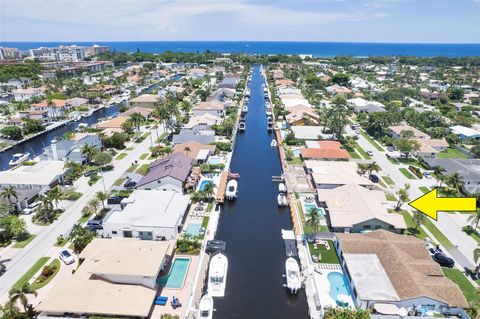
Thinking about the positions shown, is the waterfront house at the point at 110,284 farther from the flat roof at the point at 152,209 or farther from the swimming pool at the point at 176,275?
the flat roof at the point at 152,209

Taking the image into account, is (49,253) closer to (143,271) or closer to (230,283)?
(143,271)

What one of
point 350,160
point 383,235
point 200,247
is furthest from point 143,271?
point 350,160

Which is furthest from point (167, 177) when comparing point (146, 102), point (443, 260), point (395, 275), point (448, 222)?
point (146, 102)

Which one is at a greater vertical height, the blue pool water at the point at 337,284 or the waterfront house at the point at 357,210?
the waterfront house at the point at 357,210

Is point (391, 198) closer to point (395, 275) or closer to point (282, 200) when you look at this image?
point (282, 200)

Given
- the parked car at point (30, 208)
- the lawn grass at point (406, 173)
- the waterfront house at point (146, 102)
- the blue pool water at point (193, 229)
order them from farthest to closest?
the waterfront house at point (146, 102)
the lawn grass at point (406, 173)
the parked car at point (30, 208)
the blue pool water at point (193, 229)

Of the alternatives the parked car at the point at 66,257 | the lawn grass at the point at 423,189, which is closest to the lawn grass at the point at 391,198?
the lawn grass at the point at 423,189

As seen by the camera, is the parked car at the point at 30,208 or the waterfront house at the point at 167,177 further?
the waterfront house at the point at 167,177

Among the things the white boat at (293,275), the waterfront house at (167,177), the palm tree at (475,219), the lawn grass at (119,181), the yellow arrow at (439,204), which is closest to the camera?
the white boat at (293,275)
